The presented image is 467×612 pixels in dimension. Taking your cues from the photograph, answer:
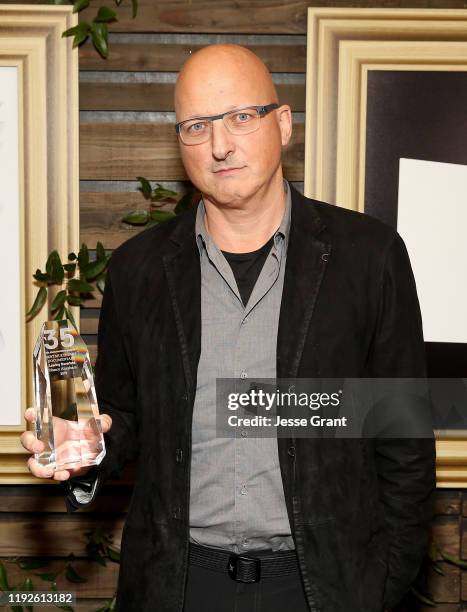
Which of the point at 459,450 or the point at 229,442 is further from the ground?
the point at 229,442

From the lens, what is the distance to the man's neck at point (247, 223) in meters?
1.75

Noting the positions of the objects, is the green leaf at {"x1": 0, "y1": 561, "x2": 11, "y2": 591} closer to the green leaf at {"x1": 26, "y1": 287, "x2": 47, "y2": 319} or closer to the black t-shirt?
the green leaf at {"x1": 26, "y1": 287, "x2": 47, "y2": 319}

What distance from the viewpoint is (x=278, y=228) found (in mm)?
1784

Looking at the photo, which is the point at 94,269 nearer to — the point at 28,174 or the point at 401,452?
the point at 28,174

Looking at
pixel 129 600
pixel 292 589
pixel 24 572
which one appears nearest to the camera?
pixel 292 589

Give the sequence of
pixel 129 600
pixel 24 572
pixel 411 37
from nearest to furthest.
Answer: pixel 129 600
pixel 411 37
pixel 24 572

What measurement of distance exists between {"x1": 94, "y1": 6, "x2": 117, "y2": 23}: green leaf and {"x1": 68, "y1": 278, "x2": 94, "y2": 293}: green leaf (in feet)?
2.68

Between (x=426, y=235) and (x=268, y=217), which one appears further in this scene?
(x=426, y=235)

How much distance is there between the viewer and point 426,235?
96.7 inches

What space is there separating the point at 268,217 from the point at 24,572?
159 centimetres

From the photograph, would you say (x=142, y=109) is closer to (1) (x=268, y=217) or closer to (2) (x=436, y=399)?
(1) (x=268, y=217)

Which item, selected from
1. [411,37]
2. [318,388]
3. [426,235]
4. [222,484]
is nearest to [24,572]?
[222,484]


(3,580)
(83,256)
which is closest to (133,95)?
(83,256)

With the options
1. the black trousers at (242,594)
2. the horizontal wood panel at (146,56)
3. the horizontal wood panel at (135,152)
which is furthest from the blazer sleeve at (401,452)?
the horizontal wood panel at (146,56)
